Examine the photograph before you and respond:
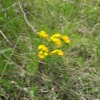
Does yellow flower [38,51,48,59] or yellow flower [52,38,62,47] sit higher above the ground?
yellow flower [52,38,62,47]

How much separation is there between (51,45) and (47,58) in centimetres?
9

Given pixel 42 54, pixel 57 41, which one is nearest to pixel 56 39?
pixel 57 41

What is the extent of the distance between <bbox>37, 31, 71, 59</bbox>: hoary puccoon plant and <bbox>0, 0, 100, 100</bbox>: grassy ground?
2 cm

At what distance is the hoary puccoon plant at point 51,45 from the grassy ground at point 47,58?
2cm

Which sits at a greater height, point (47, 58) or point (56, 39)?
point (56, 39)

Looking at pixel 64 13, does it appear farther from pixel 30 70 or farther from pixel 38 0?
pixel 30 70

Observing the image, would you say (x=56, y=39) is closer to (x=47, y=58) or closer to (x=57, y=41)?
(x=57, y=41)

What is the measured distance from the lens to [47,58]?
200 centimetres

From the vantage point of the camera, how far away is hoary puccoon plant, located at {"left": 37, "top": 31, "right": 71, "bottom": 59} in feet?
6.43

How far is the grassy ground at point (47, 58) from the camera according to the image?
198 cm

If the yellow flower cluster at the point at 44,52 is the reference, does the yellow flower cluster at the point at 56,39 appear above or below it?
above

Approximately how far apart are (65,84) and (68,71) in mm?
106

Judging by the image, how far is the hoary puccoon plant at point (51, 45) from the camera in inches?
77.2

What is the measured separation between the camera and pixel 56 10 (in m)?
2.52
